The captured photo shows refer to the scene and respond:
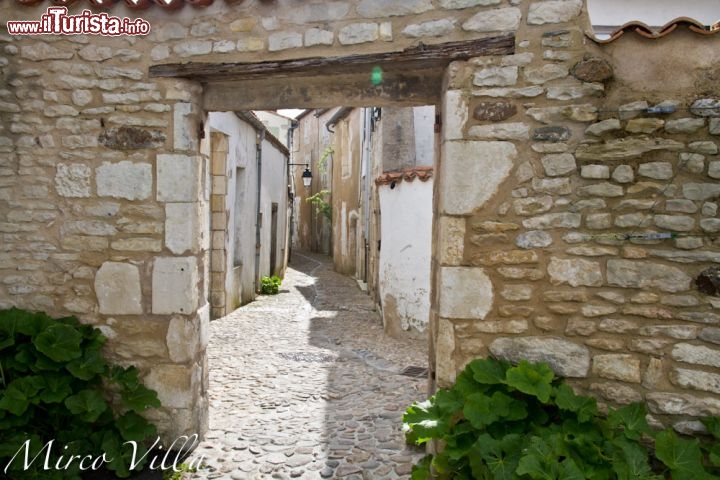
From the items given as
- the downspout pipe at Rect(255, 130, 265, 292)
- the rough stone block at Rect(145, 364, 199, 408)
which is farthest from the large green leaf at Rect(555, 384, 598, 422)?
the downspout pipe at Rect(255, 130, 265, 292)

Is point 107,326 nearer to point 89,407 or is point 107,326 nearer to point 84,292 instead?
point 84,292

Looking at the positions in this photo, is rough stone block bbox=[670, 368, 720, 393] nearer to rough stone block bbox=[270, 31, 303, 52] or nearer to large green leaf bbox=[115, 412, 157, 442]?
rough stone block bbox=[270, 31, 303, 52]

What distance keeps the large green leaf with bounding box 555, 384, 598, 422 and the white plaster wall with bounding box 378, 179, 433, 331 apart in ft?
10.9

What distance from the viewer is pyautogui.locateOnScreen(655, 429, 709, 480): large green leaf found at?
7.45 feet

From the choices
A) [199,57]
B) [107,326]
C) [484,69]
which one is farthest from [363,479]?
[199,57]

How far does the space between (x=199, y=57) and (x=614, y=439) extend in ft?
10.1

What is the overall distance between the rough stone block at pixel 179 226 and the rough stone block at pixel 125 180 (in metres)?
0.20

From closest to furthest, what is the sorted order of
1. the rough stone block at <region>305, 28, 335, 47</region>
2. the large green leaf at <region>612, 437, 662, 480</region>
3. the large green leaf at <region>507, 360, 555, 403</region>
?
1. the large green leaf at <region>612, 437, 662, 480</region>
2. the large green leaf at <region>507, 360, 555, 403</region>
3. the rough stone block at <region>305, 28, 335, 47</region>

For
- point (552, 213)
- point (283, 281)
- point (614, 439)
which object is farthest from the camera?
point (283, 281)

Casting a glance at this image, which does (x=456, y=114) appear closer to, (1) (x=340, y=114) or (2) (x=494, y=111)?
(2) (x=494, y=111)

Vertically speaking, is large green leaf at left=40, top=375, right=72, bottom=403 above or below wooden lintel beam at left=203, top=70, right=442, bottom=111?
below

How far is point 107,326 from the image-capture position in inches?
129

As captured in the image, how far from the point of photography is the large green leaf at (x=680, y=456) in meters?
2.27

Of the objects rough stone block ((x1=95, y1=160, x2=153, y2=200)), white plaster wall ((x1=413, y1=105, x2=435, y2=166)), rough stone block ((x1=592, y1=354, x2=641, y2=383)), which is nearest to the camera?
rough stone block ((x1=592, y1=354, x2=641, y2=383))
